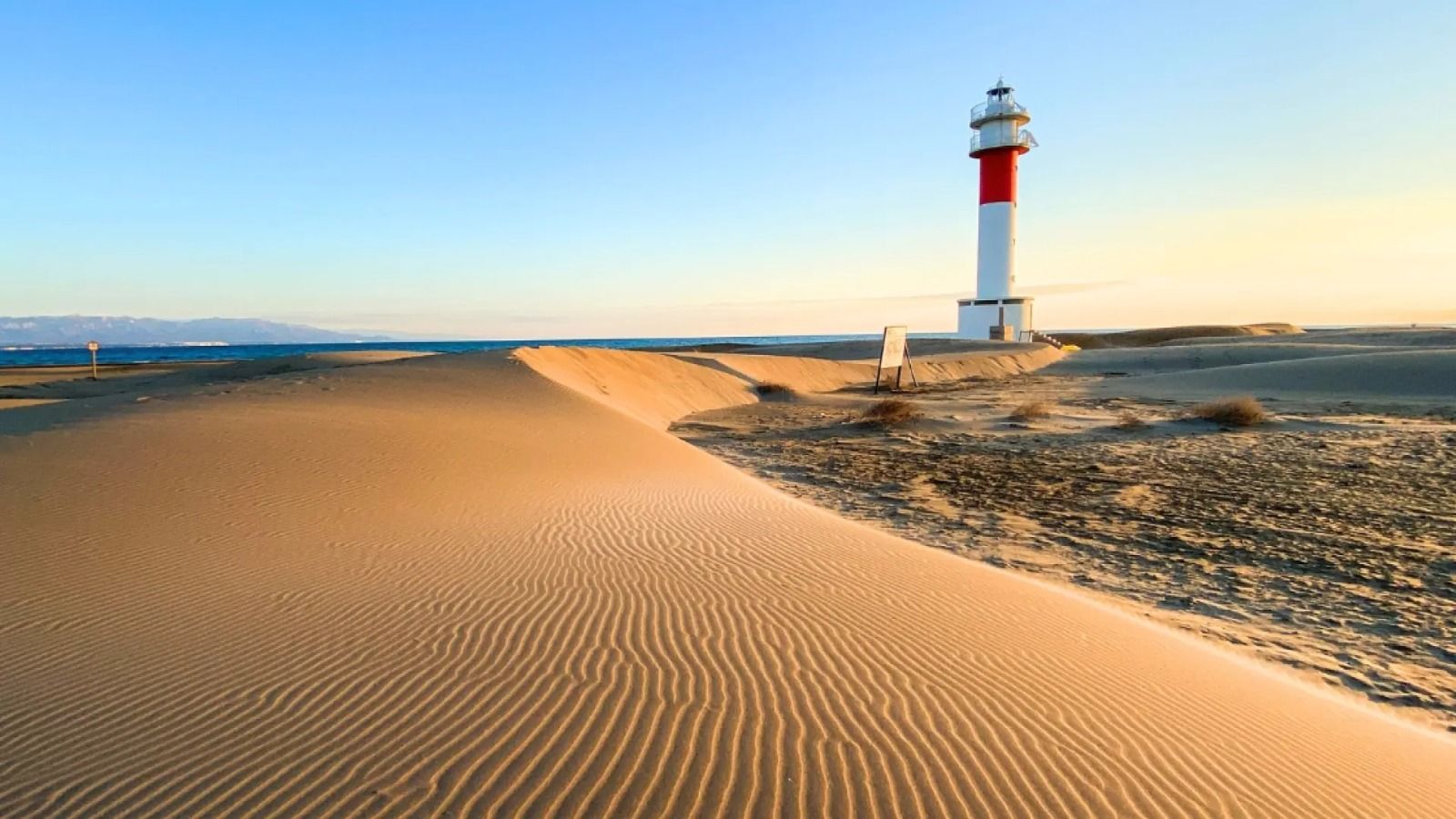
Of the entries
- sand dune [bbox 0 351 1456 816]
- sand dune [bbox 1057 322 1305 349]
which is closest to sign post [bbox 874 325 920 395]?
sand dune [bbox 0 351 1456 816]

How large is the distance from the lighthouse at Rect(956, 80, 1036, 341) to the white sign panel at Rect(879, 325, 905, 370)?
17529mm

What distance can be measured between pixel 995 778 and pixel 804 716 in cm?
76

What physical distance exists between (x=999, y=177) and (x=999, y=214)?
82.0 inches

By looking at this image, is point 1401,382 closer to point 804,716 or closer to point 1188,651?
point 1188,651

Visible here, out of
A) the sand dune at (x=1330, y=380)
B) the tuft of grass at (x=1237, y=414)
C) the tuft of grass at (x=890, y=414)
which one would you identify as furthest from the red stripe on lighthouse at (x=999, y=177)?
the tuft of grass at (x=890, y=414)

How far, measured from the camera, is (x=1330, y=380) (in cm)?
2211

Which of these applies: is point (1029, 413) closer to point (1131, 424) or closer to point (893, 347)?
point (1131, 424)

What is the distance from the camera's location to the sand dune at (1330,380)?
19969 mm

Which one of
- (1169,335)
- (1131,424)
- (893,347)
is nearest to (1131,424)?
(1131,424)

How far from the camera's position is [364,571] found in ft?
16.2

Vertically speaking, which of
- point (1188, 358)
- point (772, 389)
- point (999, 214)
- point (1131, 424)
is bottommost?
point (1131, 424)

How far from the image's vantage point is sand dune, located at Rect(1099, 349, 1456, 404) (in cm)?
1997

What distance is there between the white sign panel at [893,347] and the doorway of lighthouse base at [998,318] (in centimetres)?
1760

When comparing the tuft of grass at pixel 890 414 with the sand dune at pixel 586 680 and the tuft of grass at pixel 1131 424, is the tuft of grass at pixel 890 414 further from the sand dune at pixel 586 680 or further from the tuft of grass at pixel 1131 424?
the sand dune at pixel 586 680
